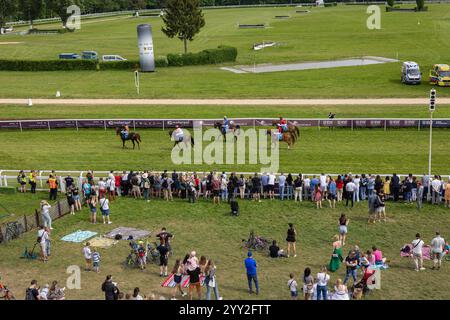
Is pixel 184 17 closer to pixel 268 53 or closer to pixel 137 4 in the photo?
pixel 268 53

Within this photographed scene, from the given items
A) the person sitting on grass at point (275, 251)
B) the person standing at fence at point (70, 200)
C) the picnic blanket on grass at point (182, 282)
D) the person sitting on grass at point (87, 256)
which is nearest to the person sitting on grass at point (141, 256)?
the picnic blanket on grass at point (182, 282)

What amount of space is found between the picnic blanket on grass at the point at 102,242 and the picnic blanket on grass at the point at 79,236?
17.3 inches

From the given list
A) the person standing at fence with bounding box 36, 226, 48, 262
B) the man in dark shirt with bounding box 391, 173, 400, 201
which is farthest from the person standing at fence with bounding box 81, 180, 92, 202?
the man in dark shirt with bounding box 391, 173, 400, 201

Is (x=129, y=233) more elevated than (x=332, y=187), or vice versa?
(x=332, y=187)

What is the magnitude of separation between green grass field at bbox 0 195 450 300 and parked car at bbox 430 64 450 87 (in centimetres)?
2903

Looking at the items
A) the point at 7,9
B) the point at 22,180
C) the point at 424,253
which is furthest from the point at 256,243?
the point at 7,9

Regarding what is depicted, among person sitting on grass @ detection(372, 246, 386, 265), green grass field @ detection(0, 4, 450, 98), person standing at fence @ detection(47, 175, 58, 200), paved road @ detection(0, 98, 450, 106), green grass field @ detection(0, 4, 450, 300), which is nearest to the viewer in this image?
person sitting on grass @ detection(372, 246, 386, 265)

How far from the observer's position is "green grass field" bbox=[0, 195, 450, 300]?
1953cm

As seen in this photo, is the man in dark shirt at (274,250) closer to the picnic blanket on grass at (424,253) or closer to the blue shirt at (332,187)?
the picnic blanket on grass at (424,253)

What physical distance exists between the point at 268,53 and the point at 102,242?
55.0 metres

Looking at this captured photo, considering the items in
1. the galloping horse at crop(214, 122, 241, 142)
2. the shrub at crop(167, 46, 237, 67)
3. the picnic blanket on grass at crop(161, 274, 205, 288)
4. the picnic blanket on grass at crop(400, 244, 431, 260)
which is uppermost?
the shrub at crop(167, 46, 237, 67)

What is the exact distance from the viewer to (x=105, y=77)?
61938 mm

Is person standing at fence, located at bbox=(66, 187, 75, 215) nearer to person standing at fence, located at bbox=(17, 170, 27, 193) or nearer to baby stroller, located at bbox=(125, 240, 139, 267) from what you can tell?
person standing at fence, located at bbox=(17, 170, 27, 193)

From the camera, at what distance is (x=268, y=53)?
7488 cm
